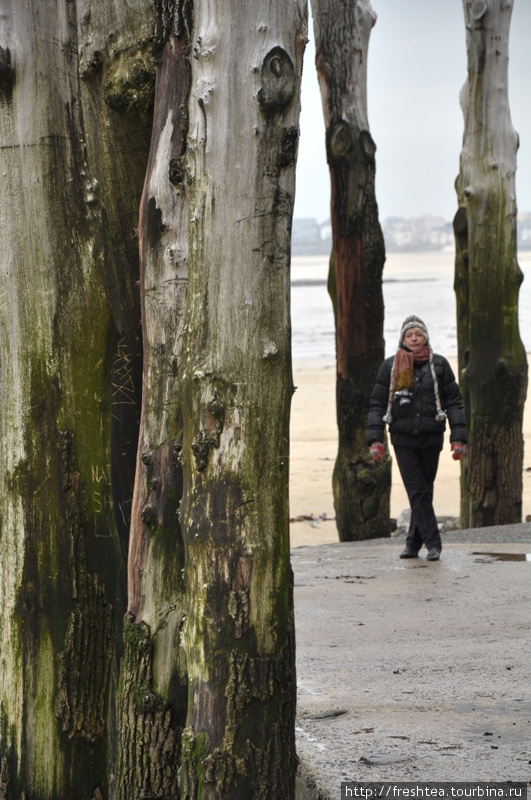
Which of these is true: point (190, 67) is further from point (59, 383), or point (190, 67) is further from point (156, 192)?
point (59, 383)

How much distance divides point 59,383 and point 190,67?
4.42 feet

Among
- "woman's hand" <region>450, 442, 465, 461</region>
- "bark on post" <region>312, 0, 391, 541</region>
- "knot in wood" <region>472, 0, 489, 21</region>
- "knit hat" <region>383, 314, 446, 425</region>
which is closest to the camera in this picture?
"woman's hand" <region>450, 442, 465, 461</region>

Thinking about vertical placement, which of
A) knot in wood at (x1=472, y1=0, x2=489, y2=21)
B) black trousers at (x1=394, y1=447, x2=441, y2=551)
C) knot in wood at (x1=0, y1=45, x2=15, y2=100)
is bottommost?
black trousers at (x1=394, y1=447, x2=441, y2=551)

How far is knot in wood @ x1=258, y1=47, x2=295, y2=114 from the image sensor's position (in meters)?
3.52

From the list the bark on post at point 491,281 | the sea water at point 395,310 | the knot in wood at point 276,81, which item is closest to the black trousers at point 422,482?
the bark on post at point 491,281

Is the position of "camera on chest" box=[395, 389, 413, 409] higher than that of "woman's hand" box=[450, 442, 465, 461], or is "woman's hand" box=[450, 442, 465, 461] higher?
"camera on chest" box=[395, 389, 413, 409]

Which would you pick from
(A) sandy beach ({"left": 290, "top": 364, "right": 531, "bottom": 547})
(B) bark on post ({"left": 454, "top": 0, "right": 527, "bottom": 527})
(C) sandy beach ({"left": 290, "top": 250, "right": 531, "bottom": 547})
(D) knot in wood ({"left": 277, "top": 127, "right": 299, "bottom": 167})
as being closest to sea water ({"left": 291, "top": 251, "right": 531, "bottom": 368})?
(C) sandy beach ({"left": 290, "top": 250, "right": 531, "bottom": 547})

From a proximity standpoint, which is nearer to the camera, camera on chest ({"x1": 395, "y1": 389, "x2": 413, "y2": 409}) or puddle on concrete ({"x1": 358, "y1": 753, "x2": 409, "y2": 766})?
puddle on concrete ({"x1": 358, "y1": 753, "x2": 409, "y2": 766})

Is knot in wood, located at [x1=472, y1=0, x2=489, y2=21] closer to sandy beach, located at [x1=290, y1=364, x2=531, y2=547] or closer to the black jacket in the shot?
the black jacket

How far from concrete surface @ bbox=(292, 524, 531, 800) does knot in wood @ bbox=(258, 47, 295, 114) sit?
2.38 metres

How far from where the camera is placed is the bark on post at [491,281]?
10.1 metres

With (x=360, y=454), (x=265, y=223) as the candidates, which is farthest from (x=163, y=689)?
(x=360, y=454)

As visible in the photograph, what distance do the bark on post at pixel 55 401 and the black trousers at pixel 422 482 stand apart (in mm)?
4193

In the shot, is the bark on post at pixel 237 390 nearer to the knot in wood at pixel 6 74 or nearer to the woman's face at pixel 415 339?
the knot in wood at pixel 6 74
